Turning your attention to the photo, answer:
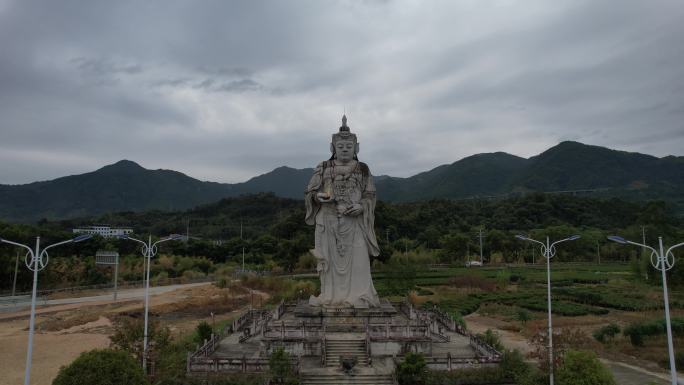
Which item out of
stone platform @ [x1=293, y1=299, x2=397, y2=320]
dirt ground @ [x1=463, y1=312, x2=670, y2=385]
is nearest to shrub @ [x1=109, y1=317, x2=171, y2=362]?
stone platform @ [x1=293, y1=299, x2=397, y2=320]

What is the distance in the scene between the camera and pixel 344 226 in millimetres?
25219

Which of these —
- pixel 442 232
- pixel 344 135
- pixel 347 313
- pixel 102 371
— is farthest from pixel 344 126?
pixel 442 232

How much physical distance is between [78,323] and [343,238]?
22.2m

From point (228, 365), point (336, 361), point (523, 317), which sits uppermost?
point (228, 365)

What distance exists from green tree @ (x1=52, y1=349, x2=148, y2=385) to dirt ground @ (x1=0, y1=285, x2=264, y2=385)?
7.67 m

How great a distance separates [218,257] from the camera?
7744cm

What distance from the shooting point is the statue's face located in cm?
2553

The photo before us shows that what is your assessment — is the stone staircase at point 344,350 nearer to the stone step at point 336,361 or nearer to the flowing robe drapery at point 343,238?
the stone step at point 336,361

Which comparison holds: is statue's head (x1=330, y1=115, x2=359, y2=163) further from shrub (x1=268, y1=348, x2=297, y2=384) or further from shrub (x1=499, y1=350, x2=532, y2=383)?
shrub (x1=499, y1=350, x2=532, y2=383)

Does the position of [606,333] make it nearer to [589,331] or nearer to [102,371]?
[589,331]

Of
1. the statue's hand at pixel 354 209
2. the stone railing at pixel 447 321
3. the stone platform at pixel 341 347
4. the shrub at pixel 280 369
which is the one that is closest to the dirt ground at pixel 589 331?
the stone railing at pixel 447 321

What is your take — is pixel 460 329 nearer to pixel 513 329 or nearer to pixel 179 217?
pixel 513 329

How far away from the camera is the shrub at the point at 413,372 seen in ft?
57.1

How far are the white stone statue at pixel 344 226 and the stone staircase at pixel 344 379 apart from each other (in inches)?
245
